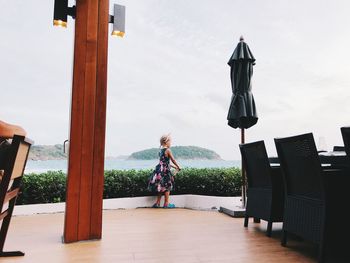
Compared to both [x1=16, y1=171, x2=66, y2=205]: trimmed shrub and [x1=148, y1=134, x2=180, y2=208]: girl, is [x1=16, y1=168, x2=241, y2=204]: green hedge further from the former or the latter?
[x1=148, y1=134, x2=180, y2=208]: girl

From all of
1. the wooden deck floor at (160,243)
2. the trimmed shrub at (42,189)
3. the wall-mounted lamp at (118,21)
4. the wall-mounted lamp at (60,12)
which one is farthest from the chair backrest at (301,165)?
the trimmed shrub at (42,189)

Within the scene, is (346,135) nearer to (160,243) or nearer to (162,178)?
(160,243)

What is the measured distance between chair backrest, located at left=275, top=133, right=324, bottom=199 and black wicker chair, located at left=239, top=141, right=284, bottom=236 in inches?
15.3

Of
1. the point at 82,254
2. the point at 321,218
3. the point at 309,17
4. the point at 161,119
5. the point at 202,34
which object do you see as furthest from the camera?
the point at 161,119

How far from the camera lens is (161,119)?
47.1m

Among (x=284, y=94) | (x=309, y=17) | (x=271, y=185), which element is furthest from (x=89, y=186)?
(x=284, y=94)

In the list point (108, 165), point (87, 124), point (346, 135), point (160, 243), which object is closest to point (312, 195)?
point (346, 135)

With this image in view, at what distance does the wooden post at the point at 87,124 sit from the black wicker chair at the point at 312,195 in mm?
1729

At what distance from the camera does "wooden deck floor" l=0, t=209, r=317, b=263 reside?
2.43 metres

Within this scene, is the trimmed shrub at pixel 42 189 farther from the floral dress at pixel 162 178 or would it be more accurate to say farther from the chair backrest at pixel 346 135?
the chair backrest at pixel 346 135

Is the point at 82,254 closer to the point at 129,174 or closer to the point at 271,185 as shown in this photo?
the point at 271,185

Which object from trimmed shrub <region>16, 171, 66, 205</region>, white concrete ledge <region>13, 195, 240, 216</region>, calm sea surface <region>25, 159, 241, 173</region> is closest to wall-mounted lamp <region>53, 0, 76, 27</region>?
calm sea surface <region>25, 159, 241, 173</region>

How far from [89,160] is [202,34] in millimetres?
26061

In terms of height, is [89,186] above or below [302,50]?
below
